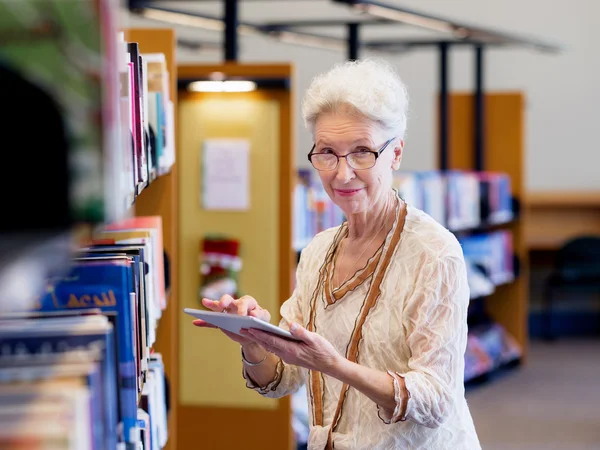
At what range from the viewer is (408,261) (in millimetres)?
1998

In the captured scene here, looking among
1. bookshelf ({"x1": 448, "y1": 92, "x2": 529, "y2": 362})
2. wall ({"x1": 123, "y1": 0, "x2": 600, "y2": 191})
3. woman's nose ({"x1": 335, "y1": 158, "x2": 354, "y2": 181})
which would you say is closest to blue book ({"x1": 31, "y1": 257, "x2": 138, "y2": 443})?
woman's nose ({"x1": 335, "y1": 158, "x2": 354, "y2": 181})

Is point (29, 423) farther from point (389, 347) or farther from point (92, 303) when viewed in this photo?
point (389, 347)

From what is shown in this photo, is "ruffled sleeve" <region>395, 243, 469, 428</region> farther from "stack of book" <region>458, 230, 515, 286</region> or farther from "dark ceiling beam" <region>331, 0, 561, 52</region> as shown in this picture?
"stack of book" <region>458, 230, 515, 286</region>

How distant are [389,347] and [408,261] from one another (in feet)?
0.65

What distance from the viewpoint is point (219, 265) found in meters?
→ 4.84

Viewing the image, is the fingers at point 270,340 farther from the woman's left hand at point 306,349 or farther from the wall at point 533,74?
the wall at point 533,74

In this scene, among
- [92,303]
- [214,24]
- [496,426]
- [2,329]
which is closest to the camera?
[2,329]

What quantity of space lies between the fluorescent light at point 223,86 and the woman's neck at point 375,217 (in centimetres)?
278

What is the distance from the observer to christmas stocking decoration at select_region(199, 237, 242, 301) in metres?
4.82

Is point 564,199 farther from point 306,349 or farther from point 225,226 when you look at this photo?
point 306,349

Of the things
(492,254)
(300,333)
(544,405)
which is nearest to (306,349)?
(300,333)

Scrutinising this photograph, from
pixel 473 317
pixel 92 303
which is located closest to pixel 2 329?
pixel 92 303

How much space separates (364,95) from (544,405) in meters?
4.94

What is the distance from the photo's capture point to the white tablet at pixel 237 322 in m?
1.71
